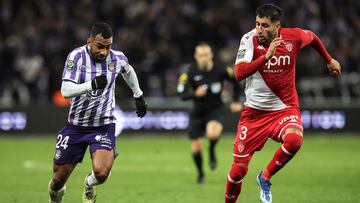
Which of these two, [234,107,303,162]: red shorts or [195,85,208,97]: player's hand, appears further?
[195,85,208,97]: player's hand

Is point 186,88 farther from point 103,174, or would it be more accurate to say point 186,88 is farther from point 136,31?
point 136,31

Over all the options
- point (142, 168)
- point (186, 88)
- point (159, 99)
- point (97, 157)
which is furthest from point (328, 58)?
point (159, 99)

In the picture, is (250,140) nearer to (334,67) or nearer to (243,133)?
(243,133)

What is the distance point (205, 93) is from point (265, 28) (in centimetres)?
530

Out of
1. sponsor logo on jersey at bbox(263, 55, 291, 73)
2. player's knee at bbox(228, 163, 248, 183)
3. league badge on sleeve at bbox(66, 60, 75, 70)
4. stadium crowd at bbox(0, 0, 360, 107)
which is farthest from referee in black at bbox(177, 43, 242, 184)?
stadium crowd at bbox(0, 0, 360, 107)

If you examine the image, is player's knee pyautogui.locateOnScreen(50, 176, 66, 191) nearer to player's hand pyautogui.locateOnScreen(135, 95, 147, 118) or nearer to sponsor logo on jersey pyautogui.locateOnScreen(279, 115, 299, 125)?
player's hand pyautogui.locateOnScreen(135, 95, 147, 118)

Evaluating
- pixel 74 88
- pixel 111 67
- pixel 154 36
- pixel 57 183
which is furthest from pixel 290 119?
pixel 154 36

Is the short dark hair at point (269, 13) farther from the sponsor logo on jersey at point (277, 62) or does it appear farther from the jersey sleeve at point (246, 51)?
the sponsor logo on jersey at point (277, 62)

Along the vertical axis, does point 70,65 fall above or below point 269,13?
below

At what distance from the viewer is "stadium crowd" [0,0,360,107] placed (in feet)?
75.4

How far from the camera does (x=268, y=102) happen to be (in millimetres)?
9297

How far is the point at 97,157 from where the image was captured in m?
9.06

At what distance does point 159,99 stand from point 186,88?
8.56 m

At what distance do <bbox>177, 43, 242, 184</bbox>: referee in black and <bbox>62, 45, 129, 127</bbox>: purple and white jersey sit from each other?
4586 millimetres
